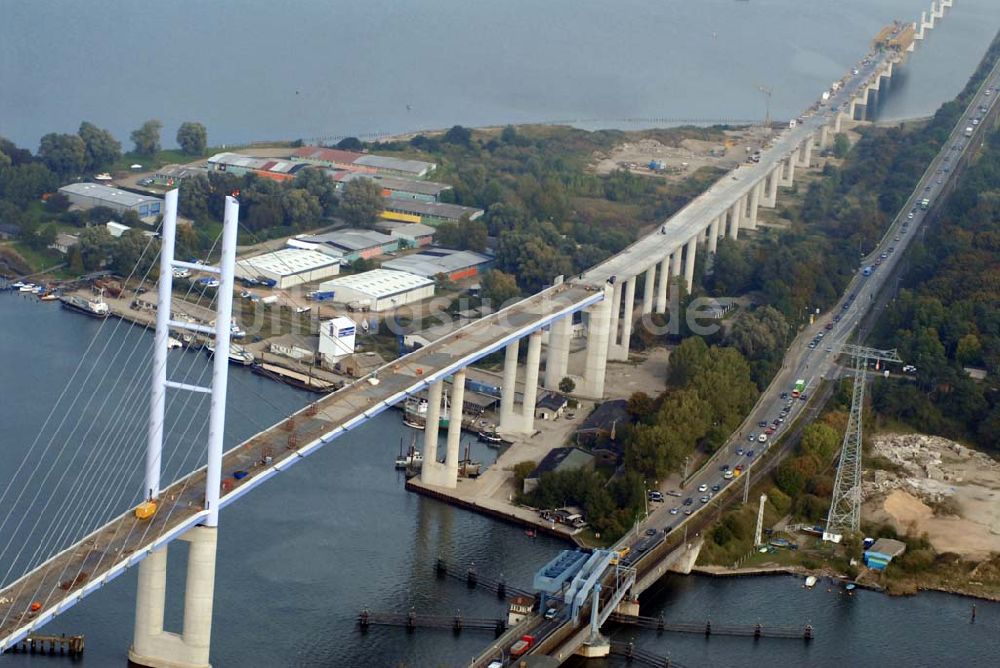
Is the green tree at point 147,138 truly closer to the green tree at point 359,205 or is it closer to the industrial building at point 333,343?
the green tree at point 359,205

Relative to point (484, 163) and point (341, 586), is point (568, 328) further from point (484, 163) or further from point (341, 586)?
point (484, 163)

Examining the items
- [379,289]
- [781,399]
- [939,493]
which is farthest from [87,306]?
[939,493]

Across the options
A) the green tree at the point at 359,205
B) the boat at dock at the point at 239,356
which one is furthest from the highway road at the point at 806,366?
the green tree at the point at 359,205

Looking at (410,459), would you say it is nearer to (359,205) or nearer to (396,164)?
(359,205)

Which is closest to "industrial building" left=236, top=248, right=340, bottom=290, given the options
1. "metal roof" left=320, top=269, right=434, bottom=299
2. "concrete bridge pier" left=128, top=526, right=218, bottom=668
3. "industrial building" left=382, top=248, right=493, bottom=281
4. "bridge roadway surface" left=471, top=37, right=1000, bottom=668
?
"metal roof" left=320, top=269, right=434, bottom=299

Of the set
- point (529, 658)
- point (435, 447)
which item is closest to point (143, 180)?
point (435, 447)

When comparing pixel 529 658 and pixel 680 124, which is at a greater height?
pixel 680 124
